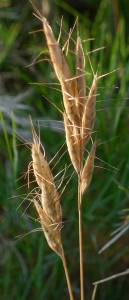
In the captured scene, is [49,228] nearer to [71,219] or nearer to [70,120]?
[70,120]

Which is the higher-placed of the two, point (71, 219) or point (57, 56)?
point (57, 56)

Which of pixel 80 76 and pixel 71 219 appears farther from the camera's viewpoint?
pixel 71 219

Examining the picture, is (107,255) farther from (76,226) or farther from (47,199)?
(47,199)

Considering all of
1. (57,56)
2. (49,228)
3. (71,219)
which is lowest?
(71,219)

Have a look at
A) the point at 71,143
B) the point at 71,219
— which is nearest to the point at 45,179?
the point at 71,143

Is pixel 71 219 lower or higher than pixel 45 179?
lower

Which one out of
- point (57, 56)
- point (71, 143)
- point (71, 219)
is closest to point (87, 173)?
point (71, 143)

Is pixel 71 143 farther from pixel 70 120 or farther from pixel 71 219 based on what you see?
pixel 71 219

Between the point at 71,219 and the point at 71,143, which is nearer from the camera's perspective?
the point at 71,143

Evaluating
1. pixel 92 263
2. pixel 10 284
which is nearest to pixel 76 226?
pixel 92 263

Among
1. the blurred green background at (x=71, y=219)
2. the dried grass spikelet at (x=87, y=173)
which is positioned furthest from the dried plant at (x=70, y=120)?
the blurred green background at (x=71, y=219)

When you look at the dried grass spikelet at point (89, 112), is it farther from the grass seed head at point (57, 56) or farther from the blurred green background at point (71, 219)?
the blurred green background at point (71, 219)
